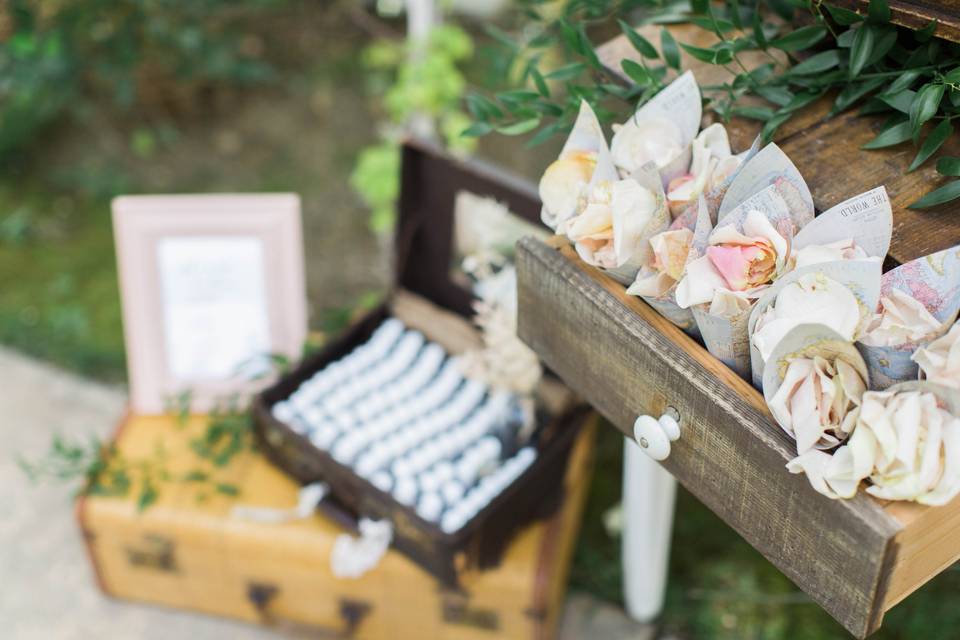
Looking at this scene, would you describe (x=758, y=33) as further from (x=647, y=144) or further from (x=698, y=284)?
(x=698, y=284)

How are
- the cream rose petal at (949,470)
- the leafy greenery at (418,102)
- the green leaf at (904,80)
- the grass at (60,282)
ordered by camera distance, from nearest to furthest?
the cream rose petal at (949,470) → the green leaf at (904,80) → the leafy greenery at (418,102) → the grass at (60,282)

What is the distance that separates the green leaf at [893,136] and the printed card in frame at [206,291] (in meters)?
1.12

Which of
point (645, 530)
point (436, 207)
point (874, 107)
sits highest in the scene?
point (874, 107)

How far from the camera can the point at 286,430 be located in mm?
1566

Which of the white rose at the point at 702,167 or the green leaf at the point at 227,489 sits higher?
the white rose at the point at 702,167

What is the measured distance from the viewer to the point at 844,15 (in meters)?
0.97

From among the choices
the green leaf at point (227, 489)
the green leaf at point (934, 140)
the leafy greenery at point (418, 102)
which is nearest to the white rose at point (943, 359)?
the green leaf at point (934, 140)

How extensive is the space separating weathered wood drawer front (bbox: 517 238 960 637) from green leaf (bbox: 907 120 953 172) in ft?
0.94

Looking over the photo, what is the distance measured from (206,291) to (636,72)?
3.67ft

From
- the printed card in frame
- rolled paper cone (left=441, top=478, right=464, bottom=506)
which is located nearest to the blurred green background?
the printed card in frame

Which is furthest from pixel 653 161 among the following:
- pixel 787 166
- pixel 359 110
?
pixel 359 110

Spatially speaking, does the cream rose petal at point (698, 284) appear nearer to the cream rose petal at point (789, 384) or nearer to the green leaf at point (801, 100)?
the cream rose petal at point (789, 384)

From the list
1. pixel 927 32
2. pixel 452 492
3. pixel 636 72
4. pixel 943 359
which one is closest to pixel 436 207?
pixel 452 492

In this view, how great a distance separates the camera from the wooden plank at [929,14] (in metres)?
0.90
